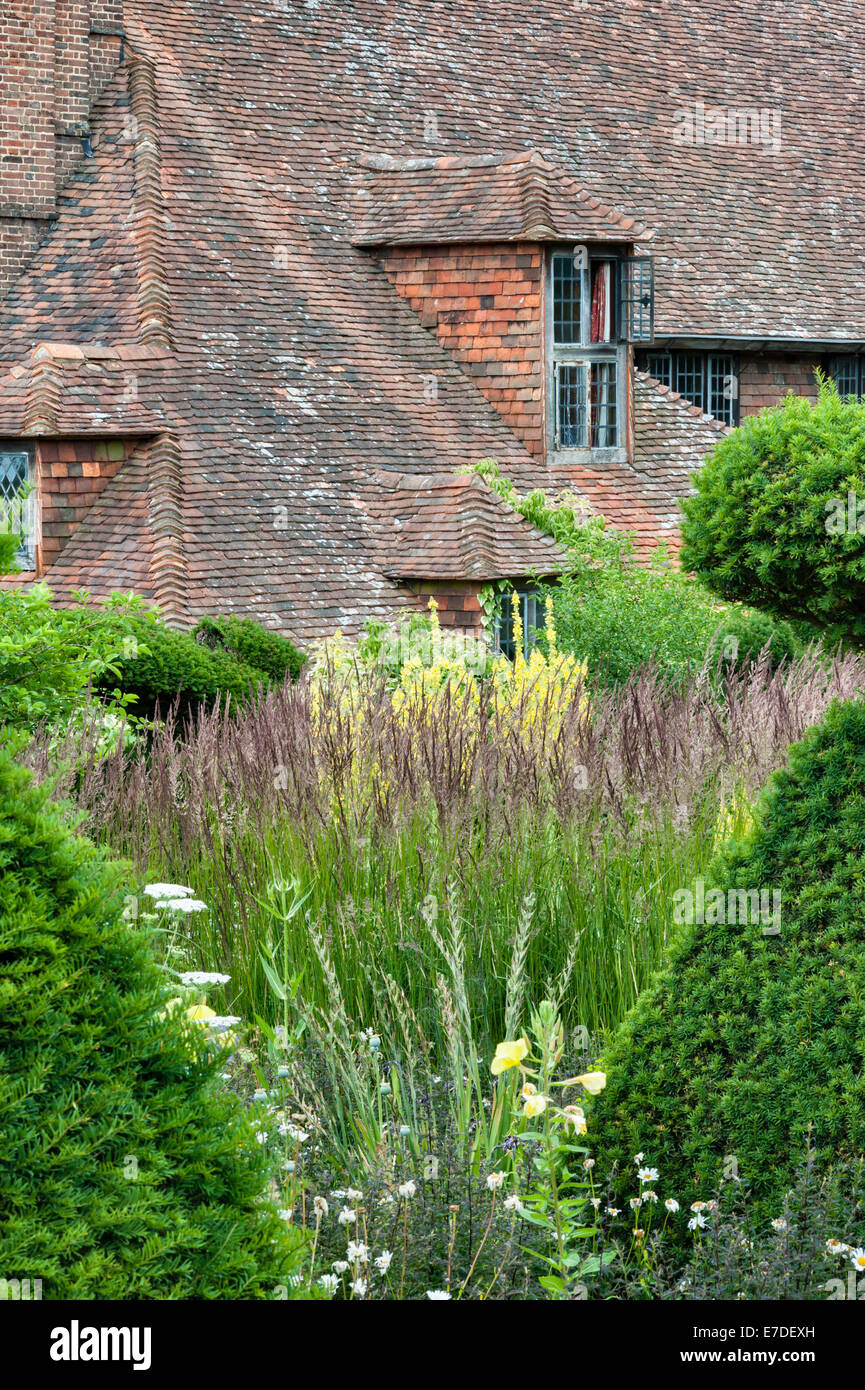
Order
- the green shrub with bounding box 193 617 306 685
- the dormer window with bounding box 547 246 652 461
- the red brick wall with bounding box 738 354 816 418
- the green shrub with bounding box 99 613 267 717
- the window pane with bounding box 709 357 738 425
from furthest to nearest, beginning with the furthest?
the red brick wall with bounding box 738 354 816 418
the window pane with bounding box 709 357 738 425
the dormer window with bounding box 547 246 652 461
the green shrub with bounding box 193 617 306 685
the green shrub with bounding box 99 613 267 717

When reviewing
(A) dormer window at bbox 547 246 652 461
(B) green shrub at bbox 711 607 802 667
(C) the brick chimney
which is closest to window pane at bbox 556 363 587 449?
(A) dormer window at bbox 547 246 652 461

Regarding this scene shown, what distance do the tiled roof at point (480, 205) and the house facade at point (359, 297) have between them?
4 cm

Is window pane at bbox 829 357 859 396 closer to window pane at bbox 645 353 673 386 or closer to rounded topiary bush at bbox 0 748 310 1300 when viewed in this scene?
window pane at bbox 645 353 673 386

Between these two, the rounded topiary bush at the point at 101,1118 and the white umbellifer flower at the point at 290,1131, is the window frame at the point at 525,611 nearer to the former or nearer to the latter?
the white umbellifer flower at the point at 290,1131

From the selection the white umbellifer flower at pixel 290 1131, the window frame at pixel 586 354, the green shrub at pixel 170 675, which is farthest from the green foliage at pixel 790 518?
the window frame at pixel 586 354

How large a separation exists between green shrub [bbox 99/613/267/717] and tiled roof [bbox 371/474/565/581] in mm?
5223

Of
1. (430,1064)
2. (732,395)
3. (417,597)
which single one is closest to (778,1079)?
(430,1064)

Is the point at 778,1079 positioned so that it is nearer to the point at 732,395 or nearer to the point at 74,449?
the point at 74,449

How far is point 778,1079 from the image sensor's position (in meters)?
3.98

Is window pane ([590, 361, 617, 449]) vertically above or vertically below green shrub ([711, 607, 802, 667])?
above

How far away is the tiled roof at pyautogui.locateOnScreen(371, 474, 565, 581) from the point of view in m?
16.2

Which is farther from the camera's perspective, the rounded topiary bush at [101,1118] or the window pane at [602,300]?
the window pane at [602,300]

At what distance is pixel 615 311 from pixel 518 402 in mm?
1849

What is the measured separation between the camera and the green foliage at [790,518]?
172 inches
